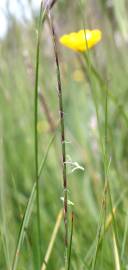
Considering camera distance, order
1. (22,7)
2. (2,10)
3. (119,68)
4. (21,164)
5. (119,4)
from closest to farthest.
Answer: (119,4), (2,10), (22,7), (21,164), (119,68)

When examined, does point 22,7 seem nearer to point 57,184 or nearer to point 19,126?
point 57,184

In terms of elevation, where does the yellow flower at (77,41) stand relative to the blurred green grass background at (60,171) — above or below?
above

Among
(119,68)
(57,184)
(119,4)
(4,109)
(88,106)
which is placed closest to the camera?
(119,4)

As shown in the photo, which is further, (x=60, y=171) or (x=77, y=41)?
(x=60, y=171)

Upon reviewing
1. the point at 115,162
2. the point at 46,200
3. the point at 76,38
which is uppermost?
the point at 76,38

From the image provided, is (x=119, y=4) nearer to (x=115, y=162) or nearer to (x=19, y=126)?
(x=115, y=162)

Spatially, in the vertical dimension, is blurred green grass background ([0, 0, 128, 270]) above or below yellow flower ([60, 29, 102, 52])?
below

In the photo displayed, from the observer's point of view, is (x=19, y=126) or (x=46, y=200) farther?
(x=19, y=126)

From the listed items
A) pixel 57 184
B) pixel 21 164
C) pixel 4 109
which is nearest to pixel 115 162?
pixel 57 184

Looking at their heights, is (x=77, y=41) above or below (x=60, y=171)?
above

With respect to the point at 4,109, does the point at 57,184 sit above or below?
below
